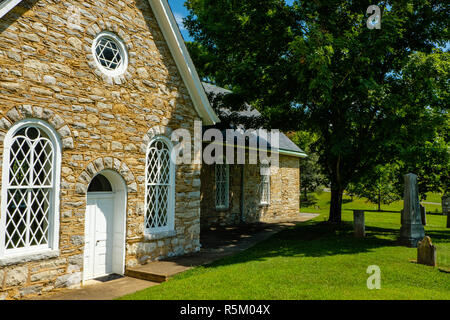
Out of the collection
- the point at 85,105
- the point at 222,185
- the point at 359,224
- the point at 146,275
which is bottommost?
the point at 146,275

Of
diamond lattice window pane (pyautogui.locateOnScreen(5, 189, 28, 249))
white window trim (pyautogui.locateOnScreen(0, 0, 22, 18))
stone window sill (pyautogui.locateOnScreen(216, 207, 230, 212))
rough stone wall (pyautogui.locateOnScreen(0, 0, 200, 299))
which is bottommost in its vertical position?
stone window sill (pyautogui.locateOnScreen(216, 207, 230, 212))

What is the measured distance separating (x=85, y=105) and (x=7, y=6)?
224cm

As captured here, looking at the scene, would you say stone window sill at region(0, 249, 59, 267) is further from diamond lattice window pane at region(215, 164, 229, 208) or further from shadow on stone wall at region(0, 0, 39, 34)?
diamond lattice window pane at region(215, 164, 229, 208)

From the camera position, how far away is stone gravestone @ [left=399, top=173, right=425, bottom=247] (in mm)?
11258

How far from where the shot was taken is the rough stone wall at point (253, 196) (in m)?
15.0

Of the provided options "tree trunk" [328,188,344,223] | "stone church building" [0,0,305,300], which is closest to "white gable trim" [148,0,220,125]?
"stone church building" [0,0,305,300]

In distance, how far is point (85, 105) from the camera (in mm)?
7387

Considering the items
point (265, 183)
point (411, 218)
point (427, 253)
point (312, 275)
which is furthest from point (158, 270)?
point (265, 183)

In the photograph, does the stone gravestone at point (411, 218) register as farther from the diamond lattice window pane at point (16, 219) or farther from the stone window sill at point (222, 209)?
the diamond lattice window pane at point (16, 219)

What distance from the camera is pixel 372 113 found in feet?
40.5

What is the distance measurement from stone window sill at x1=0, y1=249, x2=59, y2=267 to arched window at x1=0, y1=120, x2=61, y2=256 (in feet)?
0.36

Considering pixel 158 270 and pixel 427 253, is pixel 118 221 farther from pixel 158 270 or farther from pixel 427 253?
pixel 427 253

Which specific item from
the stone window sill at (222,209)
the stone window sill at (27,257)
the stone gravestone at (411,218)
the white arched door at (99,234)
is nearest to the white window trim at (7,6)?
the white arched door at (99,234)
